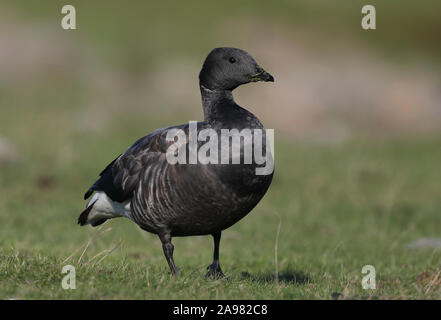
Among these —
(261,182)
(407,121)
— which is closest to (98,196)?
(261,182)

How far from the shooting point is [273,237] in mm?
12820

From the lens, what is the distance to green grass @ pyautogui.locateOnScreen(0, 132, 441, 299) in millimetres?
6496

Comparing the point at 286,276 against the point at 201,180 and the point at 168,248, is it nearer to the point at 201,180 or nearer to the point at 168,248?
the point at 168,248

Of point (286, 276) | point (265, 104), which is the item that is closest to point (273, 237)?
point (286, 276)

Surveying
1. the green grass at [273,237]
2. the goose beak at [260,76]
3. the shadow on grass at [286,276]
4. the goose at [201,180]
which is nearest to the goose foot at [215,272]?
the goose at [201,180]

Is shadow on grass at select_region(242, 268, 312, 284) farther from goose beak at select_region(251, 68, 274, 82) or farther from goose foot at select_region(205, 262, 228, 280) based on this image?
goose beak at select_region(251, 68, 274, 82)

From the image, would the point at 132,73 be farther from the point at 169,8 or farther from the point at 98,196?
the point at 98,196

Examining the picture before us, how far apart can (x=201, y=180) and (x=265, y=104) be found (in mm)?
23306

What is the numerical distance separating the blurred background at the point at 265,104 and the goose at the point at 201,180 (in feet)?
7.84

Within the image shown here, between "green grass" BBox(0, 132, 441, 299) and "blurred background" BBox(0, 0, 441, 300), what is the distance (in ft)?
0.24

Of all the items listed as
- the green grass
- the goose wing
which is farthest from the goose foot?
the goose wing

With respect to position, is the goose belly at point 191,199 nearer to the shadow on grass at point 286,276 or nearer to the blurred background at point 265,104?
the shadow on grass at point 286,276
